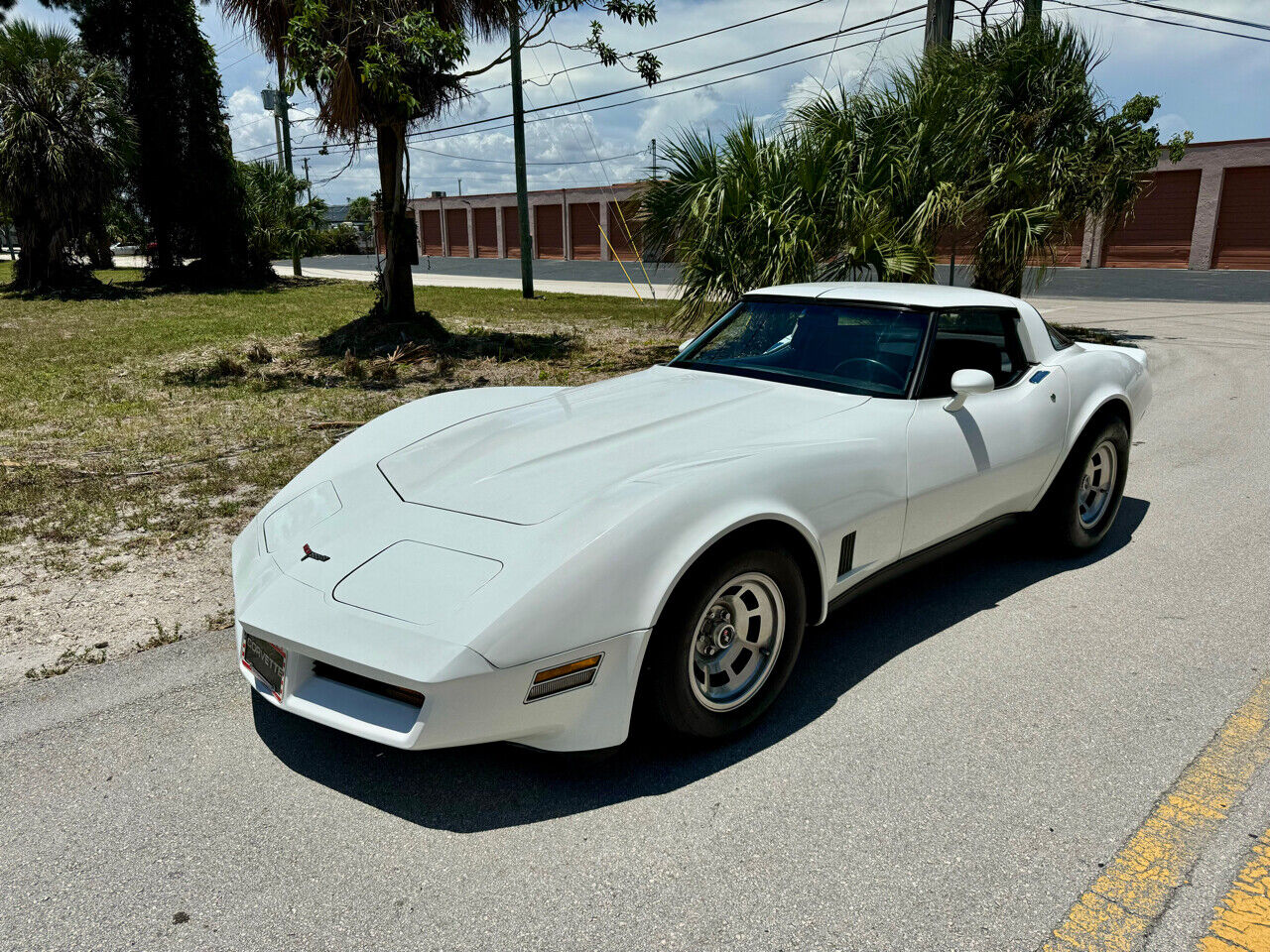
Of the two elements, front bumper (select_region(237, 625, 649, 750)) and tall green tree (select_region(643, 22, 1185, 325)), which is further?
tall green tree (select_region(643, 22, 1185, 325))

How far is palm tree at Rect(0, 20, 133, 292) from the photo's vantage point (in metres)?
19.2

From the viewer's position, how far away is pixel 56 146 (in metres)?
19.2

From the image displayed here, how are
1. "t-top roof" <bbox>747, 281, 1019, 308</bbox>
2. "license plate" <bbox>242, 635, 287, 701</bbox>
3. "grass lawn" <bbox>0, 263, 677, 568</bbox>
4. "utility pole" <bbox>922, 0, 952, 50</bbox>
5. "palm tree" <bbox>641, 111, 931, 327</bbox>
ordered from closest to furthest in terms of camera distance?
"license plate" <bbox>242, 635, 287, 701</bbox> < "t-top roof" <bbox>747, 281, 1019, 308</bbox> < "grass lawn" <bbox>0, 263, 677, 568</bbox> < "palm tree" <bbox>641, 111, 931, 327</bbox> < "utility pole" <bbox>922, 0, 952, 50</bbox>

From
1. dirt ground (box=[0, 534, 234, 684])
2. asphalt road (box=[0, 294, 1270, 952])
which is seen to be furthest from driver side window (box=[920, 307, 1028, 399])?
dirt ground (box=[0, 534, 234, 684])

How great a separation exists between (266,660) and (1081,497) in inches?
149

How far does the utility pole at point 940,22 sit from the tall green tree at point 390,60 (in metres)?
3.59

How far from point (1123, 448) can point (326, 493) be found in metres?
3.83

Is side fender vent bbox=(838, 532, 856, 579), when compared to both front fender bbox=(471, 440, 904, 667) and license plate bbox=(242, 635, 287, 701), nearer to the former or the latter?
front fender bbox=(471, 440, 904, 667)

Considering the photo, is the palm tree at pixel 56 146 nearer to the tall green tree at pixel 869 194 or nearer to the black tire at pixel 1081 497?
the tall green tree at pixel 869 194

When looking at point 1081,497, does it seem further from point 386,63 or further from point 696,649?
point 386,63

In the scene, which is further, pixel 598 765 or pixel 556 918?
pixel 598 765

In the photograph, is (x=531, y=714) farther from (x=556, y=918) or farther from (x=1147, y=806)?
(x=1147, y=806)

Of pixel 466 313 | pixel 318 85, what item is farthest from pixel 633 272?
pixel 318 85

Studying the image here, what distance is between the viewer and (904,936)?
7.10ft
